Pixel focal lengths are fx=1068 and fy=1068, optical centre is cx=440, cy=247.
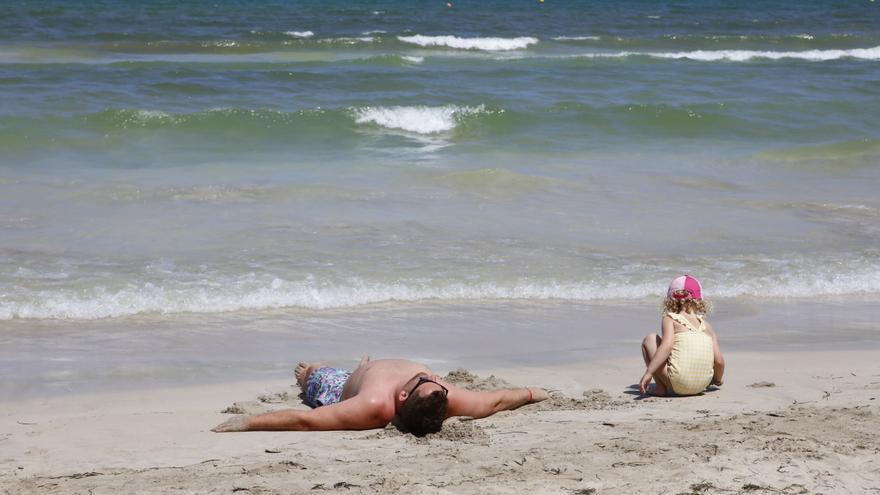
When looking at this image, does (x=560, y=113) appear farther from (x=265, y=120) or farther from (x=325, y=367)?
(x=325, y=367)

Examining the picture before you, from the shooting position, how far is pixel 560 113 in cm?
1616

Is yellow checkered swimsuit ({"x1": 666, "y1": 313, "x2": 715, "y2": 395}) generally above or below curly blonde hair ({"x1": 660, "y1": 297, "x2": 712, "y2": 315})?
below

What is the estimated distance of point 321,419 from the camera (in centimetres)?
492

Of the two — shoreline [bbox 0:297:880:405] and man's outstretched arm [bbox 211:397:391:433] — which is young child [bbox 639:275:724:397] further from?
man's outstretched arm [bbox 211:397:391:433]

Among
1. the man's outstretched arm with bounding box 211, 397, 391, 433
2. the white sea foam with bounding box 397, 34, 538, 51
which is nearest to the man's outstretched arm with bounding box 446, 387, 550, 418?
the man's outstretched arm with bounding box 211, 397, 391, 433

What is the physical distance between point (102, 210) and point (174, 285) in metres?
2.60

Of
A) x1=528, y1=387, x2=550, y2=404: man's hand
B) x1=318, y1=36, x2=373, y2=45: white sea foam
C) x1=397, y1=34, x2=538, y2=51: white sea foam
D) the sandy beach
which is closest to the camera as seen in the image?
the sandy beach

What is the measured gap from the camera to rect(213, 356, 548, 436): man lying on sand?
4809 mm

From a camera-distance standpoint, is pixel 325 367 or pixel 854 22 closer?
pixel 325 367

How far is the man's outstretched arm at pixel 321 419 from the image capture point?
4.89m

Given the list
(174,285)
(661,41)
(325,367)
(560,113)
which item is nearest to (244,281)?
(174,285)

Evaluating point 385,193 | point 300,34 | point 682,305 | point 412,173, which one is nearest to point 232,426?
point 682,305

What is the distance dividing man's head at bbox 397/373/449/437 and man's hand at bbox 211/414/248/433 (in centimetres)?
72

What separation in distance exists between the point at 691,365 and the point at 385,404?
167 cm
